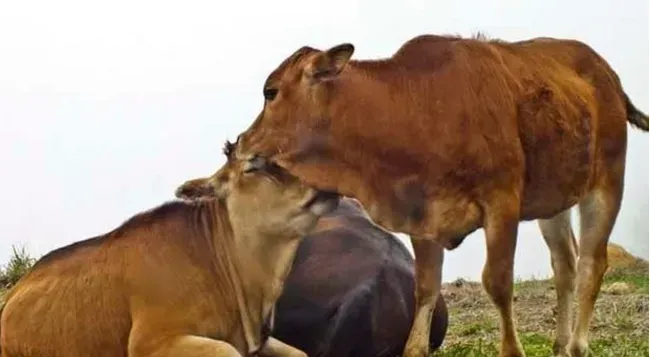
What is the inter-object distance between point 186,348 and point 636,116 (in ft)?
12.5

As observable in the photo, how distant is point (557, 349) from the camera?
30.6 feet

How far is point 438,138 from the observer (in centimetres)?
802

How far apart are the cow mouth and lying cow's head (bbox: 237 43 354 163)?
262 millimetres

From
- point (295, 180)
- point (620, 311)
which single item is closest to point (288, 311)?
point (295, 180)

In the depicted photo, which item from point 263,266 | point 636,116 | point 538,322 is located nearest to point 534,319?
point 538,322

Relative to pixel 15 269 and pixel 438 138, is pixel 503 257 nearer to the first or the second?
pixel 438 138

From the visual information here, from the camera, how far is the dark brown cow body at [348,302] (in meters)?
8.95

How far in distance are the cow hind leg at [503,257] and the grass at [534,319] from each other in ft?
3.47

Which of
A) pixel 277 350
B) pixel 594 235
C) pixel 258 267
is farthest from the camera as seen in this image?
pixel 594 235

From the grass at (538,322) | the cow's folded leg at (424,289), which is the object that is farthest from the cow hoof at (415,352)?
the grass at (538,322)

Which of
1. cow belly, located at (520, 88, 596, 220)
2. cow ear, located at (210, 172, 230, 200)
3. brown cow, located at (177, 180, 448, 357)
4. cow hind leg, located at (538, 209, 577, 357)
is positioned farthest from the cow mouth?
cow hind leg, located at (538, 209, 577, 357)

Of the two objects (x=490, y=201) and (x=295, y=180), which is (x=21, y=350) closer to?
(x=295, y=180)

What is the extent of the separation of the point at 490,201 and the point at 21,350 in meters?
2.85

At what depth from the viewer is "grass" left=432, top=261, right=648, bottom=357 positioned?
31.8 feet
